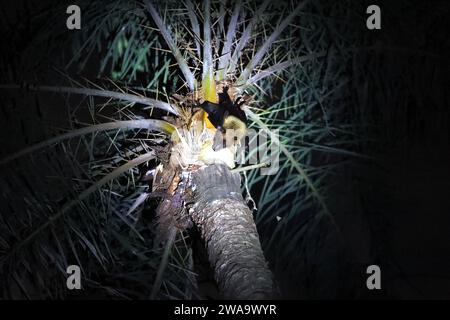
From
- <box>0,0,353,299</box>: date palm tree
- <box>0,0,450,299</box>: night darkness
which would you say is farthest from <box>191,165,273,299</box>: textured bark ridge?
<box>0,0,450,299</box>: night darkness

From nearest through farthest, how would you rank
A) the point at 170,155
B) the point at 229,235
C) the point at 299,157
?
the point at 229,235 < the point at 170,155 < the point at 299,157

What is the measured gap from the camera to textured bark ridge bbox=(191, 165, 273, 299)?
3.72 meters

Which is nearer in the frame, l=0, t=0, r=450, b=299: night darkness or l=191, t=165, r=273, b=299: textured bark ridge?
l=191, t=165, r=273, b=299: textured bark ridge

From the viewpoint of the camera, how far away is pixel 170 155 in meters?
4.84

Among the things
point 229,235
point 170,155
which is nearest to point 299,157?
point 170,155

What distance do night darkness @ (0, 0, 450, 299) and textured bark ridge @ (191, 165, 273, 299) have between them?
1.68ft

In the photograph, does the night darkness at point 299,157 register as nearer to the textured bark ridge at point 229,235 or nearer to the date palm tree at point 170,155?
the date palm tree at point 170,155

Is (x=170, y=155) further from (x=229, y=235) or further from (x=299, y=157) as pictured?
(x=299, y=157)

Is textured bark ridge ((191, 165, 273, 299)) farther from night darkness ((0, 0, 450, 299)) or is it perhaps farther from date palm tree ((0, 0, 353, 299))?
night darkness ((0, 0, 450, 299))

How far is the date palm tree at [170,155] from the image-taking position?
4.31 metres

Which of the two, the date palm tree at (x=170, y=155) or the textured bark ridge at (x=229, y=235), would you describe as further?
the date palm tree at (x=170, y=155)

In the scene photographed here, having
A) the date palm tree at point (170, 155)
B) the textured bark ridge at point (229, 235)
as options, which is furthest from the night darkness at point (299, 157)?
the textured bark ridge at point (229, 235)

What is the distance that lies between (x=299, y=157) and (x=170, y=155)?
126 centimetres

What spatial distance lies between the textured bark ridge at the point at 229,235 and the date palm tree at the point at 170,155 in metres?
0.01
